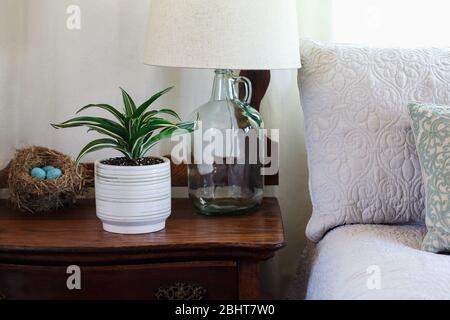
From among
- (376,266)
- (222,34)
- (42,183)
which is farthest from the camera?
(42,183)

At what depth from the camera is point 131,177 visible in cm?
117

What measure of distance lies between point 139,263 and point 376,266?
1.47 ft

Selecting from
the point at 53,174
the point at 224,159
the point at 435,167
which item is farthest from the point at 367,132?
the point at 53,174

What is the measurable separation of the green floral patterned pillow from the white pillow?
8 centimetres

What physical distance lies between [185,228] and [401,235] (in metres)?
0.42

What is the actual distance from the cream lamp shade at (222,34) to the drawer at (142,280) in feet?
1.27

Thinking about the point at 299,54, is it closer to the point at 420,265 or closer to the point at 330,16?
the point at 330,16

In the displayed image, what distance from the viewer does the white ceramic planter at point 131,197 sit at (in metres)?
1.18

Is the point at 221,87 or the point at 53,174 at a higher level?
the point at 221,87

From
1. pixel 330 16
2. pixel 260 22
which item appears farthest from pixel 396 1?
pixel 260 22

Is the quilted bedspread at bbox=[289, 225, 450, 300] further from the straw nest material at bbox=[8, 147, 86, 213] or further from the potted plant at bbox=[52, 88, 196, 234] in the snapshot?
the straw nest material at bbox=[8, 147, 86, 213]

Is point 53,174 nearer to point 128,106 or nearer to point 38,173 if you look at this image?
point 38,173

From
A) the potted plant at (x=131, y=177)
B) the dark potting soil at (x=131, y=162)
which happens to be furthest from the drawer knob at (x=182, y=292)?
the dark potting soil at (x=131, y=162)

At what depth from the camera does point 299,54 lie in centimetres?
126
